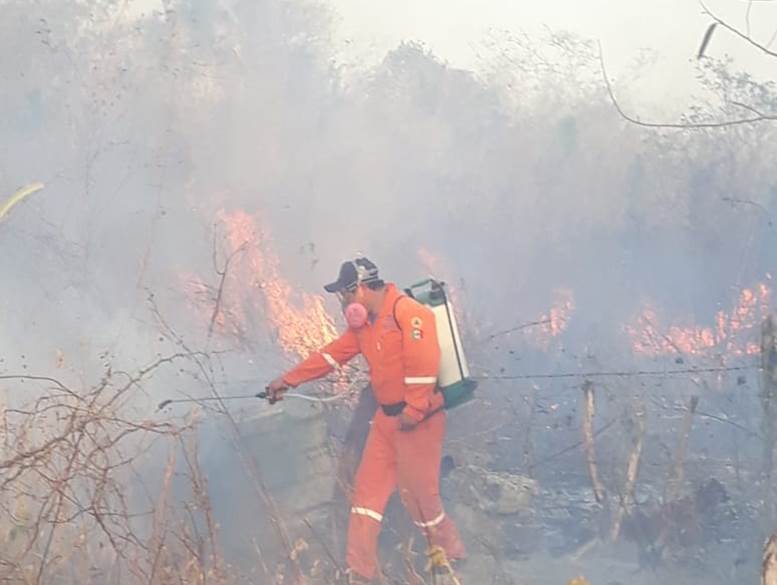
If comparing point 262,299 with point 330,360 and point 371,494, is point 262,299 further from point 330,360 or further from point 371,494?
point 371,494

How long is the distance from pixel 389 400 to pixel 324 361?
450 millimetres

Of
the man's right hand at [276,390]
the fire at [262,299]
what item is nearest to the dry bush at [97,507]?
the man's right hand at [276,390]

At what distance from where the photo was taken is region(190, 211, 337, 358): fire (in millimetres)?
9109

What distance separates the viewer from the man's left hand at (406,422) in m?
5.63

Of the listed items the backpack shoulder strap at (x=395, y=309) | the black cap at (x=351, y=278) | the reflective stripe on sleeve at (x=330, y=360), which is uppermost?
the black cap at (x=351, y=278)

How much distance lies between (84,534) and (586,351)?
21.3 feet

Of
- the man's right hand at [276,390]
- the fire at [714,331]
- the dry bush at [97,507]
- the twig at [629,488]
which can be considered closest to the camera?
the dry bush at [97,507]

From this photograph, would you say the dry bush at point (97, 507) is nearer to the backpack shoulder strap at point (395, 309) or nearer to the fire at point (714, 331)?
the backpack shoulder strap at point (395, 309)

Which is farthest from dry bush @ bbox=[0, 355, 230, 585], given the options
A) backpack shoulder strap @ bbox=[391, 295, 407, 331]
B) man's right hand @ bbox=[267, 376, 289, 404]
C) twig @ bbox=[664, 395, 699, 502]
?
twig @ bbox=[664, 395, 699, 502]

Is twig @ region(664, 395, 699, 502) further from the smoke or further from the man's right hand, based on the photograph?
the smoke

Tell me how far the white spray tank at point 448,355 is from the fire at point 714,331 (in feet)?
13.3

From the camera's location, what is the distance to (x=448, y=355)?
580 cm

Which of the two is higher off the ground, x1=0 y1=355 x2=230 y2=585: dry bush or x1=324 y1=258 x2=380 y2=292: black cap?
x1=324 y1=258 x2=380 y2=292: black cap

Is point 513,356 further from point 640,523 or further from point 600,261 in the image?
point 640,523
